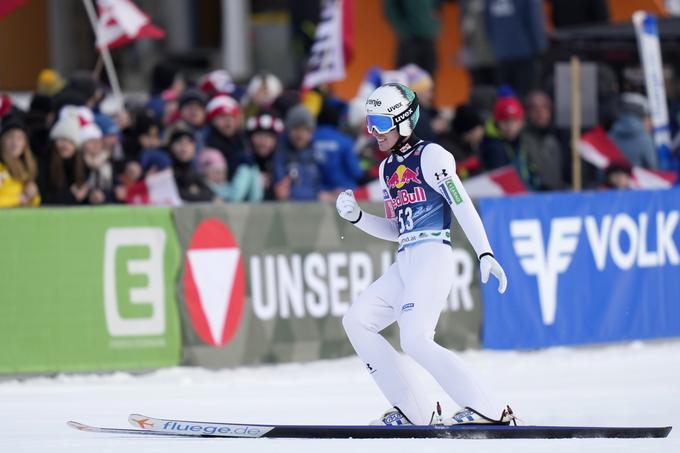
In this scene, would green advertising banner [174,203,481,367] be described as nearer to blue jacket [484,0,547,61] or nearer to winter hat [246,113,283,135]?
winter hat [246,113,283,135]

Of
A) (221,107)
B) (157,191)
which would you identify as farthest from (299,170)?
(157,191)

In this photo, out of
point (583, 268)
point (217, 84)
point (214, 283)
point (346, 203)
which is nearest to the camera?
point (346, 203)

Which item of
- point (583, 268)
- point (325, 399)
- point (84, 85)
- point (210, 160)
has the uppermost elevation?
point (84, 85)

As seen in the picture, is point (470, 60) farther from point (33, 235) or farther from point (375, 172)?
point (33, 235)

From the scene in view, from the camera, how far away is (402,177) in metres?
9.38

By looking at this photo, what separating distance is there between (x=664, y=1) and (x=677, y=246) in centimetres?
841

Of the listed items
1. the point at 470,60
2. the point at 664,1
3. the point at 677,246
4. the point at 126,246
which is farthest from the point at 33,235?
the point at 664,1

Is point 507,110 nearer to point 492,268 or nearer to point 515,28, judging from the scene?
point 515,28

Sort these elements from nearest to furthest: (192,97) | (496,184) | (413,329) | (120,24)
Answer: (413,329), (496,184), (192,97), (120,24)

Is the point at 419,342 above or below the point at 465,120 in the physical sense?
below

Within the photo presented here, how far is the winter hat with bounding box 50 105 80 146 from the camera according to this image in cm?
1382

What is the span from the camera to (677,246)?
1508 cm

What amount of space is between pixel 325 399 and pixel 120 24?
19.4 feet

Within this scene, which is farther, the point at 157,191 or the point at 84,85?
the point at 84,85
